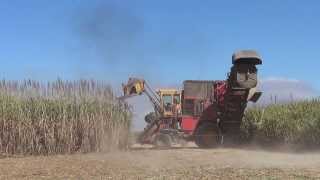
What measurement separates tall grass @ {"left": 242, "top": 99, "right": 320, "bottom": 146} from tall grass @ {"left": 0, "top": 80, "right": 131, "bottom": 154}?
7.70 metres

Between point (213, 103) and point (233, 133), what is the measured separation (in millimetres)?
1728

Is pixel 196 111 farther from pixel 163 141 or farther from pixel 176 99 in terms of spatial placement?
pixel 163 141

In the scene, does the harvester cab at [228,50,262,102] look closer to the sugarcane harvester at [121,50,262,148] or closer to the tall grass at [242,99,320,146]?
the sugarcane harvester at [121,50,262,148]

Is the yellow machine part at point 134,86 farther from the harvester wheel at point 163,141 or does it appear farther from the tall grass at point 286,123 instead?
the tall grass at point 286,123

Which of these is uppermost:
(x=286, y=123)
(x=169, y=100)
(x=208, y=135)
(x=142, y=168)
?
(x=169, y=100)

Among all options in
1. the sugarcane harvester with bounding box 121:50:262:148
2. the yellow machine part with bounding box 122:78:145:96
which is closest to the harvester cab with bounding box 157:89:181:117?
the sugarcane harvester with bounding box 121:50:262:148

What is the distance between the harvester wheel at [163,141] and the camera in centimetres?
2891

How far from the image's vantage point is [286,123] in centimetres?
2762

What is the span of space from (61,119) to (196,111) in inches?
364

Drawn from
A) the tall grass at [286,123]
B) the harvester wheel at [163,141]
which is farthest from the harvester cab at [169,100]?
the tall grass at [286,123]

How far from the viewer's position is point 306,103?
28.5m

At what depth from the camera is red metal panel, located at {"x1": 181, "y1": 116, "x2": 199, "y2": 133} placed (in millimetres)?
29141

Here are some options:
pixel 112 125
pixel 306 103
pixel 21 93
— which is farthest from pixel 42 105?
pixel 306 103

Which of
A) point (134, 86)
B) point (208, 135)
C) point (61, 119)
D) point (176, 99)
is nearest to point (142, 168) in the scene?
point (61, 119)
